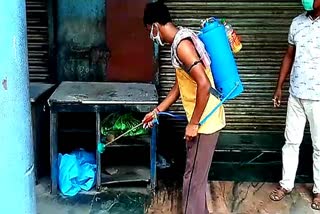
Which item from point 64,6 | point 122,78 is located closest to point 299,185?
point 122,78

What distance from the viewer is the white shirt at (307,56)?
455 cm

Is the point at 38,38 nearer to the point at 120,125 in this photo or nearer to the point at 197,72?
the point at 120,125

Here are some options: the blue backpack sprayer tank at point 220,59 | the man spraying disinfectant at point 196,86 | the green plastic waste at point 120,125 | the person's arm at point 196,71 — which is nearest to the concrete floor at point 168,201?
the green plastic waste at point 120,125

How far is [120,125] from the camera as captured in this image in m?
5.25

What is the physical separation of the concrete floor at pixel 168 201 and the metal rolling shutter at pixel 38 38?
1.34 metres

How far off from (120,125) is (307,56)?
196 cm

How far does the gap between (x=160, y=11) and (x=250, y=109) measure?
2.59 meters

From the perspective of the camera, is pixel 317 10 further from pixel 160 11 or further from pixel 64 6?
pixel 64 6

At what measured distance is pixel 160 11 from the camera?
12.9ft

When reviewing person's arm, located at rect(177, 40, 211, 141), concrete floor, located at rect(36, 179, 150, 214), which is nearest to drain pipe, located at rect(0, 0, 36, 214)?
person's arm, located at rect(177, 40, 211, 141)

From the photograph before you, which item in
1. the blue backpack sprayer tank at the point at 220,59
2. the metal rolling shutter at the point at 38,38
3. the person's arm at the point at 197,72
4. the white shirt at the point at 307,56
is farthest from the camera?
the metal rolling shutter at the point at 38,38

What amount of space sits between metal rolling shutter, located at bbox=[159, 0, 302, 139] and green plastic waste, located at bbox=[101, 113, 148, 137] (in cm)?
89

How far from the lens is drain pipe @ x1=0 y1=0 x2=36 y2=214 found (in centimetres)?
245

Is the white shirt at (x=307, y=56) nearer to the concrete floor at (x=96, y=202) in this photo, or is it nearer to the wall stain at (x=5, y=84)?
the concrete floor at (x=96, y=202)
